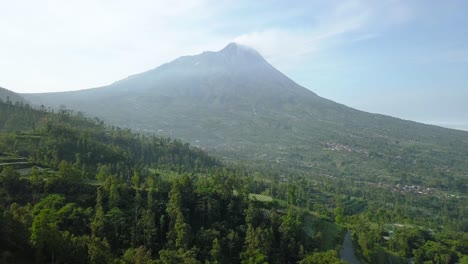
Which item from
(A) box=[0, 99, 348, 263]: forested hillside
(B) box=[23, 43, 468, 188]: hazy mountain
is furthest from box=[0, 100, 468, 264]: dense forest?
(B) box=[23, 43, 468, 188]: hazy mountain

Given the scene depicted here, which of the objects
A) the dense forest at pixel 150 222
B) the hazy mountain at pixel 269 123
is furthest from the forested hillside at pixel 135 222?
the hazy mountain at pixel 269 123

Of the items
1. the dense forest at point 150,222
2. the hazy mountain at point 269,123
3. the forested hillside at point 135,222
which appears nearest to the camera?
the forested hillside at point 135,222

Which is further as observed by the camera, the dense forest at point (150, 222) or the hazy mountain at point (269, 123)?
the hazy mountain at point (269, 123)

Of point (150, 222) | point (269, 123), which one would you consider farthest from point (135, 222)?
point (269, 123)

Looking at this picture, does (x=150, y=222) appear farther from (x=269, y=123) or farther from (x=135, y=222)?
(x=269, y=123)

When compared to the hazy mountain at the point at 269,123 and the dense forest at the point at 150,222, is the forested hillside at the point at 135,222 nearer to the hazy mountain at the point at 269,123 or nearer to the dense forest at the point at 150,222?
the dense forest at the point at 150,222

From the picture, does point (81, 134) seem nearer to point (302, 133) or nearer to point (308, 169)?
point (308, 169)

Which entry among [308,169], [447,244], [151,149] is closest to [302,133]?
[308,169]

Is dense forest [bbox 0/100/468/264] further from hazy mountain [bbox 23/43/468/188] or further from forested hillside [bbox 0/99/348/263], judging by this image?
hazy mountain [bbox 23/43/468/188]
